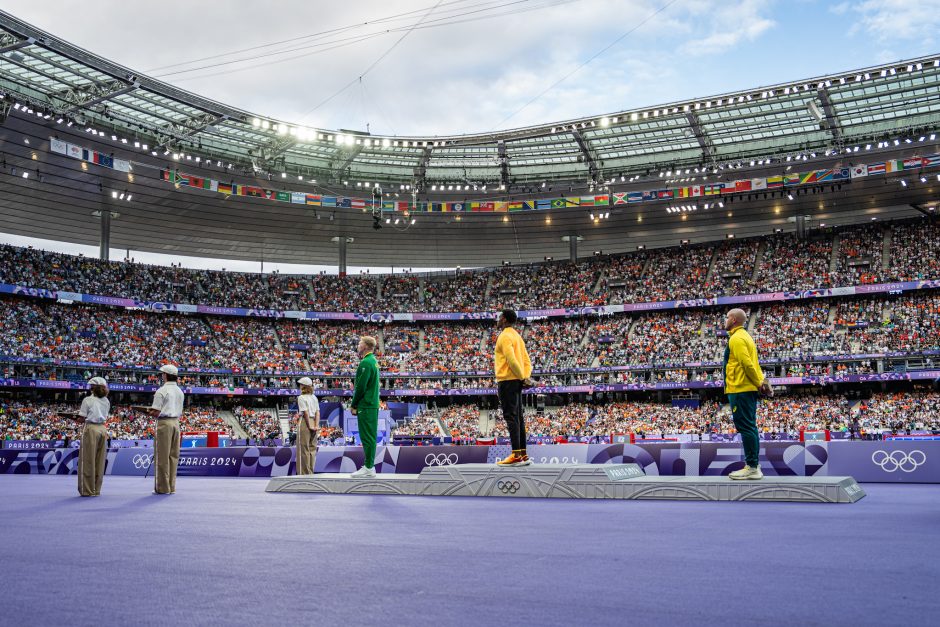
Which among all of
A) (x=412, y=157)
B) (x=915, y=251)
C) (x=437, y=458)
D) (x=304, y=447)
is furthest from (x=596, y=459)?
(x=915, y=251)

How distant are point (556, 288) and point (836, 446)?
38784 mm

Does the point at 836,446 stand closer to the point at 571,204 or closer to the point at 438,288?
the point at 571,204

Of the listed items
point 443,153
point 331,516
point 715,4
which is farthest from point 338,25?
point 331,516

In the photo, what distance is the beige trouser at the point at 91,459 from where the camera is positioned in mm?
10102

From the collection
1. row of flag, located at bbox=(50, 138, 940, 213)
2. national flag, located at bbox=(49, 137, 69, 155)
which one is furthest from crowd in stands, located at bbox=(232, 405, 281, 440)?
national flag, located at bbox=(49, 137, 69, 155)

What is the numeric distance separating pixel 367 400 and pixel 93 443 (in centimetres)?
390

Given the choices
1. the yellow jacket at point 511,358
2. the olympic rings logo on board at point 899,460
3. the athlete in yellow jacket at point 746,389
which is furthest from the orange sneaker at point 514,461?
the olympic rings logo on board at point 899,460

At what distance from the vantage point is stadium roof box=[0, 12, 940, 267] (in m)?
33.8

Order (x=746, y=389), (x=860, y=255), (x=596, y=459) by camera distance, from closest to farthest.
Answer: (x=746, y=389), (x=596, y=459), (x=860, y=255)

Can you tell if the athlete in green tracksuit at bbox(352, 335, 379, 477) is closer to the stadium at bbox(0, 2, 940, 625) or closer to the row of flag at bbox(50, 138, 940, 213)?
the stadium at bbox(0, 2, 940, 625)

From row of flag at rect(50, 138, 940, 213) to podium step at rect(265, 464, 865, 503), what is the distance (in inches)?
1263

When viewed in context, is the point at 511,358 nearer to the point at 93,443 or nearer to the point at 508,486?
the point at 508,486

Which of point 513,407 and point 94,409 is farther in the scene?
point 94,409

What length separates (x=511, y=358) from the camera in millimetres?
9305
